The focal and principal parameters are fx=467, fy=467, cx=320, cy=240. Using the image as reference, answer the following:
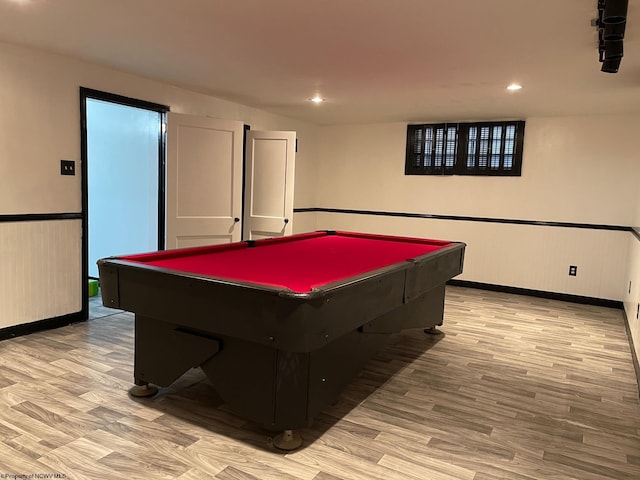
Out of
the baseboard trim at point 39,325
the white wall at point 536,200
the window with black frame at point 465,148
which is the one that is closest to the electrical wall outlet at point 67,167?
the baseboard trim at point 39,325

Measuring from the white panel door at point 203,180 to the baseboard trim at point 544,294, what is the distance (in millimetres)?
3069

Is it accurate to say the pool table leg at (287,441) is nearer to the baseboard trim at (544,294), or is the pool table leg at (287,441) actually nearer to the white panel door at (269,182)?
the white panel door at (269,182)

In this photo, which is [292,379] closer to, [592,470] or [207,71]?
[592,470]

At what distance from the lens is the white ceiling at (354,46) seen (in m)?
2.47

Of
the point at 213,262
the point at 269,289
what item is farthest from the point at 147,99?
the point at 269,289

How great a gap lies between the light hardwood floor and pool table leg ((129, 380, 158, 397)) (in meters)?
0.04

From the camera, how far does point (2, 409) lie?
7.85 feet

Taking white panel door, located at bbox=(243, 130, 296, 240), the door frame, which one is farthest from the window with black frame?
the door frame

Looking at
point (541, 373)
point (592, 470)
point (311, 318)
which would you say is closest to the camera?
point (311, 318)

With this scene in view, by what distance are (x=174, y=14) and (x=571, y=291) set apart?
16.6 ft

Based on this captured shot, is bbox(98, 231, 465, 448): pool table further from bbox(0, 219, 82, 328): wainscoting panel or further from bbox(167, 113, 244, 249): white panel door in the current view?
bbox(167, 113, 244, 249): white panel door

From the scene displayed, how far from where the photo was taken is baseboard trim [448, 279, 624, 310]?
5.26 m

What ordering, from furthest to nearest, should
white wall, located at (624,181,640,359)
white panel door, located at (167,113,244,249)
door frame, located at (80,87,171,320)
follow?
white panel door, located at (167,113,244,249) → door frame, located at (80,87,171,320) → white wall, located at (624,181,640,359)

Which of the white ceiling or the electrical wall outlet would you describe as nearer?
the white ceiling
